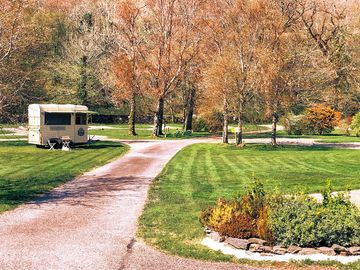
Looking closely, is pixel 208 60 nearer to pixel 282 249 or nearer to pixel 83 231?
pixel 83 231

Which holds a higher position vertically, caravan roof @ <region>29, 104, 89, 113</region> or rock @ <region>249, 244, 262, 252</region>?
caravan roof @ <region>29, 104, 89, 113</region>

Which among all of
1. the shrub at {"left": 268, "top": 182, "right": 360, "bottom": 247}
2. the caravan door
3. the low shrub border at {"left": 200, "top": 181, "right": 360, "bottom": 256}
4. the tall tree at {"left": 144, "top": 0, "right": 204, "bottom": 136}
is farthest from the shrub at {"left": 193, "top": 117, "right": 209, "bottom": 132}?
the shrub at {"left": 268, "top": 182, "right": 360, "bottom": 247}

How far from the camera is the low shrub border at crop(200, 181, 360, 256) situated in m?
10.9

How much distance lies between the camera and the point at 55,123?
35.5 m

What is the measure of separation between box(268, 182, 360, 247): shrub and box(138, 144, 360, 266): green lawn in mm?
1286

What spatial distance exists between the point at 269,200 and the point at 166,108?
217 feet

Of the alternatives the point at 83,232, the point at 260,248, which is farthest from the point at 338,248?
the point at 83,232

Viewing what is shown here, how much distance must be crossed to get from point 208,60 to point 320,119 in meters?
20.0

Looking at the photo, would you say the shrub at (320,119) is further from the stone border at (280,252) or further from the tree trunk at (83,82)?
the stone border at (280,252)

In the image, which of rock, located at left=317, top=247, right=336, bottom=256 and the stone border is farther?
rock, located at left=317, top=247, right=336, bottom=256

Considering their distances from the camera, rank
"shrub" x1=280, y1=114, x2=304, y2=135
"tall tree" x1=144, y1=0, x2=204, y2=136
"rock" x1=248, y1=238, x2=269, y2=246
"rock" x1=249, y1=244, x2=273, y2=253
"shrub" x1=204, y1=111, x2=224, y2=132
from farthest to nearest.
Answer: "shrub" x1=280, y1=114, x2=304, y2=135
"shrub" x1=204, y1=111, x2=224, y2=132
"tall tree" x1=144, y1=0, x2=204, y2=136
"rock" x1=248, y1=238, x2=269, y2=246
"rock" x1=249, y1=244, x2=273, y2=253

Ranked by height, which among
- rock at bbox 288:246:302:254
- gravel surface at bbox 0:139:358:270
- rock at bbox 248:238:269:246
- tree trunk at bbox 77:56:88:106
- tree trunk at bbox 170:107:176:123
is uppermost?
tree trunk at bbox 77:56:88:106

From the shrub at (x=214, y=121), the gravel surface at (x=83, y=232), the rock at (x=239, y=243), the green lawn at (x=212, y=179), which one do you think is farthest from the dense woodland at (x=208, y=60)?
the rock at (x=239, y=243)

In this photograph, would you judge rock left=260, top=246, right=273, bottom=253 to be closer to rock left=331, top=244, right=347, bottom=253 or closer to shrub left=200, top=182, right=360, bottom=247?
shrub left=200, top=182, right=360, bottom=247
